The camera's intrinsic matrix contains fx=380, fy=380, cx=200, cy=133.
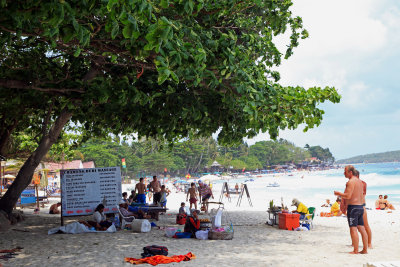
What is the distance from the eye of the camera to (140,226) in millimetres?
10086

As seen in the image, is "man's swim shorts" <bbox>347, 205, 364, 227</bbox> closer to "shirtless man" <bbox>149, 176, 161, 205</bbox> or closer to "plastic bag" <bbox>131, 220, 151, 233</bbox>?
"plastic bag" <bbox>131, 220, 151, 233</bbox>

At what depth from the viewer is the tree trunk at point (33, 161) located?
1093 centimetres

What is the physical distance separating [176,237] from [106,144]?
204ft

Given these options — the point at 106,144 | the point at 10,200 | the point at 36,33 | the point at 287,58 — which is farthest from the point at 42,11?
the point at 106,144

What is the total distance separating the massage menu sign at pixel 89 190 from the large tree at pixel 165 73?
129 centimetres

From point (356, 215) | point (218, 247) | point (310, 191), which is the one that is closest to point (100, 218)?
point (218, 247)

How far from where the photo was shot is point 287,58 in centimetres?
1019

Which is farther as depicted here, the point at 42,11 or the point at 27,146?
the point at 27,146

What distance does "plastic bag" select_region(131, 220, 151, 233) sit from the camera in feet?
33.1

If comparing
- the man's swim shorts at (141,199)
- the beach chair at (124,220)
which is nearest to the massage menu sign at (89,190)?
the beach chair at (124,220)

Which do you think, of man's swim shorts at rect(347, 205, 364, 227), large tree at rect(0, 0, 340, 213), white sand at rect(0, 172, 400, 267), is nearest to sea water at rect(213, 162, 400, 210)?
white sand at rect(0, 172, 400, 267)

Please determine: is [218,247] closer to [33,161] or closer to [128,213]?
[128,213]

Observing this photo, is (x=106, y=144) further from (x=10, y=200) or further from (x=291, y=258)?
(x=291, y=258)

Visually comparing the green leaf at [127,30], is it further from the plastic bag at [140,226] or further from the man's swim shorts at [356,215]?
the plastic bag at [140,226]
